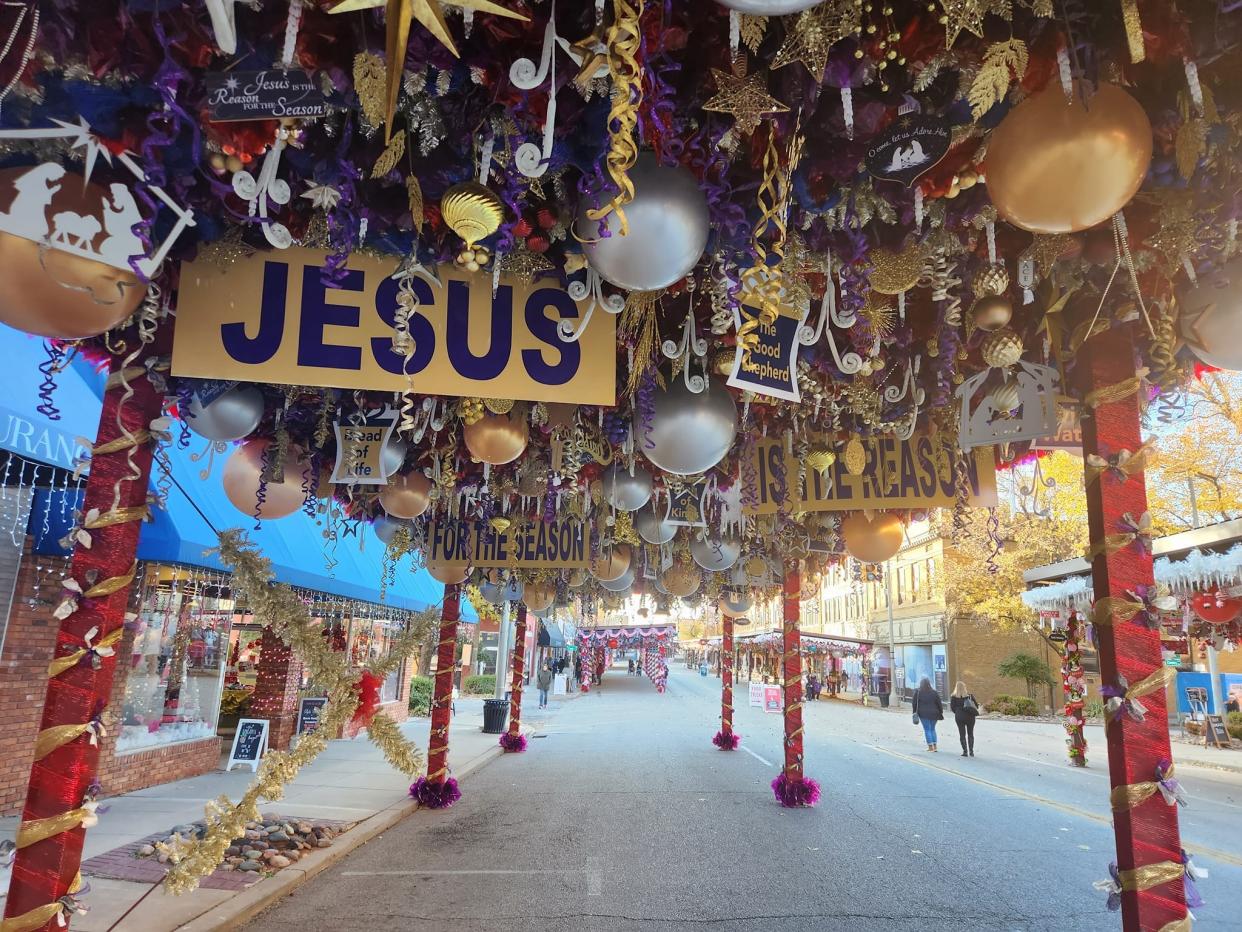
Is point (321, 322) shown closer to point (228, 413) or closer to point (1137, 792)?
point (228, 413)

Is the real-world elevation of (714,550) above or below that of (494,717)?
above

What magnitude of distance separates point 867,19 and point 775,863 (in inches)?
305

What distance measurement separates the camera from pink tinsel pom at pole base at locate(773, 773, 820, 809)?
34.1 feet

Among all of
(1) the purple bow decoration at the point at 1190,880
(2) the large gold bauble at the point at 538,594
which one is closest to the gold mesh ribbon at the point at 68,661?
(1) the purple bow decoration at the point at 1190,880

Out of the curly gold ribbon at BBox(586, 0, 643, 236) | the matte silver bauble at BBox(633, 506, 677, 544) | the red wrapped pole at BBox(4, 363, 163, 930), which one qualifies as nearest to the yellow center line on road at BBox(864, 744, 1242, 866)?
the matte silver bauble at BBox(633, 506, 677, 544)

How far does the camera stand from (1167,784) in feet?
10.1

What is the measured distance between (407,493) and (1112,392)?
509 centimetres

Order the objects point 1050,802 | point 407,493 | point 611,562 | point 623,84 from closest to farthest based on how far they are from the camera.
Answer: point 623,84 < point 407,493 < point 611,562 < point 1050,802

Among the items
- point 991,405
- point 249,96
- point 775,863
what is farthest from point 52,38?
point 775,863

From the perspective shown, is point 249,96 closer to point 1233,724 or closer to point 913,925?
point 913,925

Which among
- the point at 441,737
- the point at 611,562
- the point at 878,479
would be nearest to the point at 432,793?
the point at 441,737

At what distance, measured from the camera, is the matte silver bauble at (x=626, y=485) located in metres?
6.13

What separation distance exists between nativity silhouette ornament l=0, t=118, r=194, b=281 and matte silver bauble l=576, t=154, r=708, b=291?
1782 millimetres

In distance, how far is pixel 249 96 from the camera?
7.86 ft
